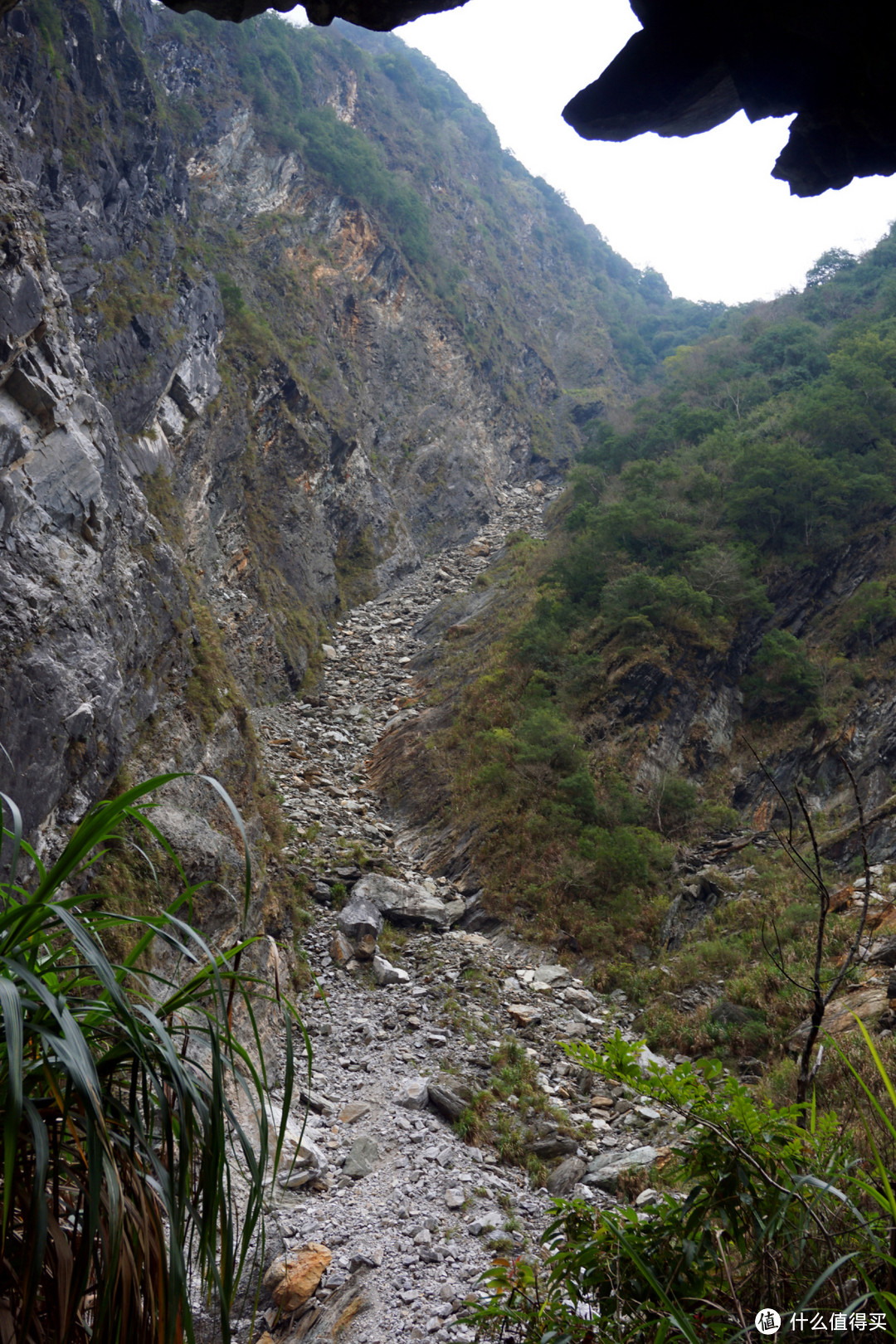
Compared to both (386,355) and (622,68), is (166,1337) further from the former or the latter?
(386,355)

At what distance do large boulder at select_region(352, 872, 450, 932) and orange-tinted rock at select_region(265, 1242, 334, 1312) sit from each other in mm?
5648

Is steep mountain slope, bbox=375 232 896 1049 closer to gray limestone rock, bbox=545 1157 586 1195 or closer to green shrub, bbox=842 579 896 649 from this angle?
green shrub, bbox=842 579 896 649

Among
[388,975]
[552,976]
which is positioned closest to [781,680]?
[552,976]

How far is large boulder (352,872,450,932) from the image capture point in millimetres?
9445

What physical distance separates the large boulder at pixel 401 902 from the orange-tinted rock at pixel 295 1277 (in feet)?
18.5

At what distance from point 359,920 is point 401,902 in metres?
0.94

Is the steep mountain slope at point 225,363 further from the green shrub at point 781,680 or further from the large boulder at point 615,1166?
the green shrub at point 781,680

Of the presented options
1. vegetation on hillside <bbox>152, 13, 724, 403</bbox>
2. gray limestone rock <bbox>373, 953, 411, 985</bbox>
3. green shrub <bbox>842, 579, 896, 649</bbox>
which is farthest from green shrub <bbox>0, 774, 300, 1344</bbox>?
vegetation on hillside <bbox>152, 13, 724, 403</bbox>

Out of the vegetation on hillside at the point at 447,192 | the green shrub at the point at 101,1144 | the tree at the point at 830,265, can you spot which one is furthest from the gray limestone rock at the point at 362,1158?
the tree at the point at 830,265

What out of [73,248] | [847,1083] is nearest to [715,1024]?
[847,1083]

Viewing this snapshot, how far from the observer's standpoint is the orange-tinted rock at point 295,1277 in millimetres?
3349

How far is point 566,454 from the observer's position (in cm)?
3203

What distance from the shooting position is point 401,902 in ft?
31.6

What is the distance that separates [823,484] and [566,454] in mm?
16978
